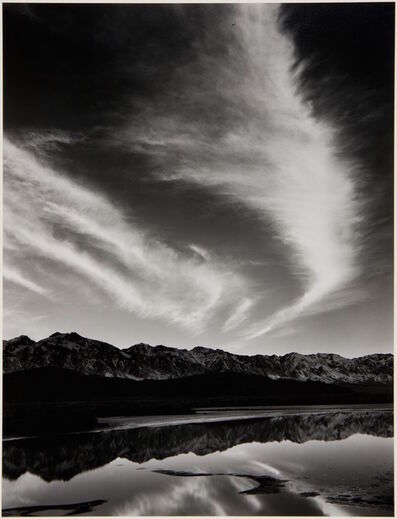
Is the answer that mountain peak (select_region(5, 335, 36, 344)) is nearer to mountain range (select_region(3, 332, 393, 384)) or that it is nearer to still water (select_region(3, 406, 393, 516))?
mountain range (select_region(3, 332, 393, 384))

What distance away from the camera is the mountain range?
299 inches

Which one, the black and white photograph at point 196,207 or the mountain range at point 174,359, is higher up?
the black and white photograph at point 196,207

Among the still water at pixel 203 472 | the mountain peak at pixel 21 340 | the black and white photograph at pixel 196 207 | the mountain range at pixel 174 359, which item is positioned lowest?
the still water at pixel 203 472

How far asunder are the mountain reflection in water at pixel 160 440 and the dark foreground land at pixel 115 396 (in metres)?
0.42

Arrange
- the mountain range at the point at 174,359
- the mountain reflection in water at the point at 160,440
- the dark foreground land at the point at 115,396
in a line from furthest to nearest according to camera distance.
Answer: the dark foreground land at the point at 115,396 < the mountain range at the point at 174,359 < the mountain reflection in water at the point at 160,440

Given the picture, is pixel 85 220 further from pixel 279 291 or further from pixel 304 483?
pixel 304 483

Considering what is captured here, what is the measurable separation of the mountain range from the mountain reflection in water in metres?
1.14

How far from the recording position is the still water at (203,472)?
6.16 meters

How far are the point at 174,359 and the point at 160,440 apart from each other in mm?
4008

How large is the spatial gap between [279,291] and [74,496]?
4962mm

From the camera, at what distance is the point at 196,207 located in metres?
8.45

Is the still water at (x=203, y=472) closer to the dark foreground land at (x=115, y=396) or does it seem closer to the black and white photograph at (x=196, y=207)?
the black and white photograph at (x=196, y=207)

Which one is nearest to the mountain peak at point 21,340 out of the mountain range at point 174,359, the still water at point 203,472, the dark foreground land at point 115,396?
the mountain range at point 174,359

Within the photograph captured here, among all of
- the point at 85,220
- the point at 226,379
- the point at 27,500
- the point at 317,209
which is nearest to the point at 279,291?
the point at 317,209
